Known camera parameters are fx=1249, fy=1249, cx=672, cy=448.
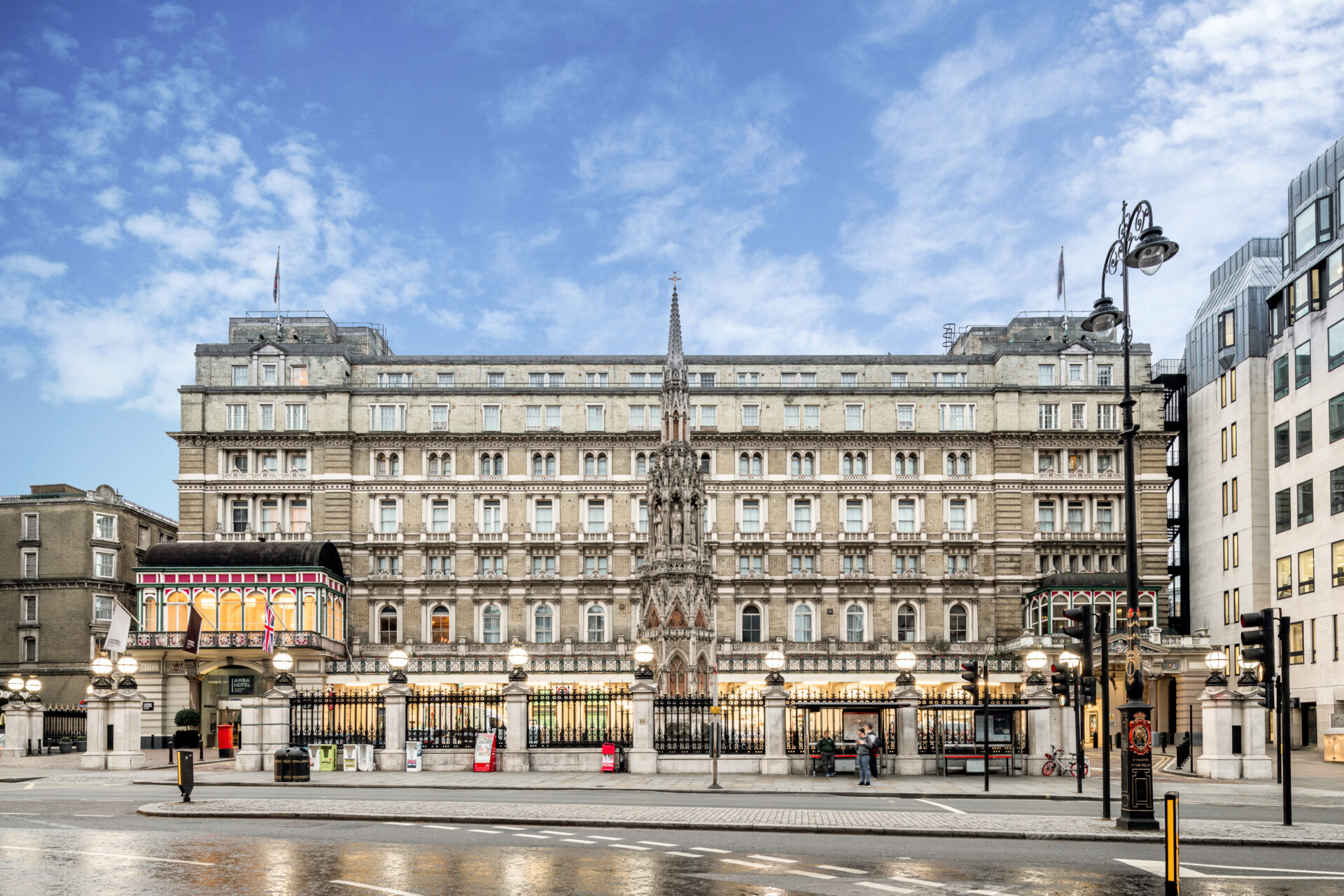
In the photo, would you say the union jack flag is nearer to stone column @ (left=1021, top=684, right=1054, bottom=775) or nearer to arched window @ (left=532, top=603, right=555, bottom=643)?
arched window @ (left=532, top=603, right=555, bottom=643)

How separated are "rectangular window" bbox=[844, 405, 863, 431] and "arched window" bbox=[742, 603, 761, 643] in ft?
43.9

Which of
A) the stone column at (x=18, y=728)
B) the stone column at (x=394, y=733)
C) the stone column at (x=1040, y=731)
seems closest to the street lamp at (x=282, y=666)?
the stone column at (x=394, y=733)

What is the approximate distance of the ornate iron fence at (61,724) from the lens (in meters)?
64.8

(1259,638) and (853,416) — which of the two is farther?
(853,416)

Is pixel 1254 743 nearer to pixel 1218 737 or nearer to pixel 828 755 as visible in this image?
pixel 1218 737

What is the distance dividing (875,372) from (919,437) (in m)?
6.69

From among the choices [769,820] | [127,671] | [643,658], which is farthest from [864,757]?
[127,671]

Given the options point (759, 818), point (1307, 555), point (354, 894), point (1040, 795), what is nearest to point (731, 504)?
point (1307, 555)

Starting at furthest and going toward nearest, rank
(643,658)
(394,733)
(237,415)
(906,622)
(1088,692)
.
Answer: (237,415), (906,622), (394,733), (643,658), (1088,692)

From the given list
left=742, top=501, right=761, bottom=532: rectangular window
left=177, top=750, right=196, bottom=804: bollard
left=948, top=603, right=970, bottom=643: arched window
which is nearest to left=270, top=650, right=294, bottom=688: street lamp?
left=177, top=750, right=196, bottom=804: bollard

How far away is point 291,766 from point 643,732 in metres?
10.2

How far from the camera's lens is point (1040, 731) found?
38.4m

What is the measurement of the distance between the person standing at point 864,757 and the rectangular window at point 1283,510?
138ft

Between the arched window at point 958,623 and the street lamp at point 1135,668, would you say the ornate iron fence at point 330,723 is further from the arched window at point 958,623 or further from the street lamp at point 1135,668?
the arched window at point 958,623
